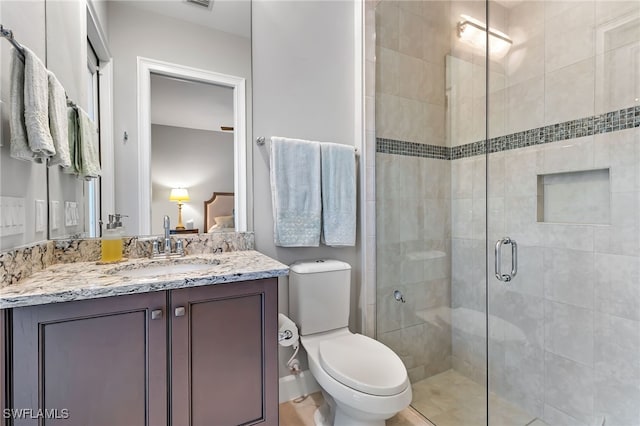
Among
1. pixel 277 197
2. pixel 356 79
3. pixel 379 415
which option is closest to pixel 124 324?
pixel 277 197

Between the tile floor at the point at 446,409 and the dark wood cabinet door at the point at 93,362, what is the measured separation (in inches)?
33.7

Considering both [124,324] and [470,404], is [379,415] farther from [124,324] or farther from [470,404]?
[124,324]

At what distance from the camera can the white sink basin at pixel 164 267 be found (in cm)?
126

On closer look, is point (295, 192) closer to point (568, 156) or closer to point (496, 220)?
point (496, 220)

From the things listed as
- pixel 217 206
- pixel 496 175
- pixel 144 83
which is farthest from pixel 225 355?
pixel 496 175

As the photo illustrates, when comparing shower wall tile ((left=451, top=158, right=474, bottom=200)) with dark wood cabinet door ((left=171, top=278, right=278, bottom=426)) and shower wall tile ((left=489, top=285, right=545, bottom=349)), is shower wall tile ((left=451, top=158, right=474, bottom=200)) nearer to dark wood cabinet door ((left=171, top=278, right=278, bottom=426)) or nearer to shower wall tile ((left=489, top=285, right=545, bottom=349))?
shower wall tile ((left=489, top=285, right=545, bottom=349))

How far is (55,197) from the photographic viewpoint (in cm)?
123

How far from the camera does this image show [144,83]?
144cm

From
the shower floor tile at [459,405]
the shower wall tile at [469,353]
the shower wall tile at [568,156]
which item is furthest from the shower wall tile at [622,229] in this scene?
the shower floor tile at [459,405]

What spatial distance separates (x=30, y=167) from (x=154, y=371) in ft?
2.79

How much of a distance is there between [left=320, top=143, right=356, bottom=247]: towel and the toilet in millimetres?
176

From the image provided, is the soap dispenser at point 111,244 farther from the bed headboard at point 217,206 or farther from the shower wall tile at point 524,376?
the shower wall tile at point 524,376

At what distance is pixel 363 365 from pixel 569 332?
113cm

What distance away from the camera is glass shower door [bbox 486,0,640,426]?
139cm
